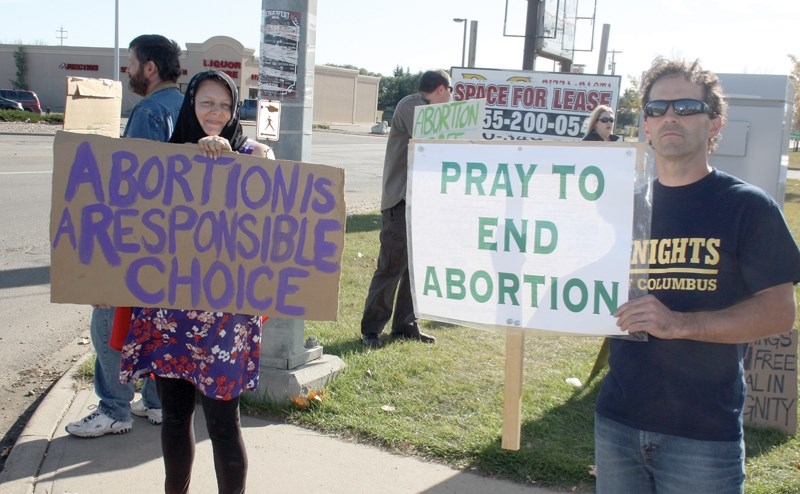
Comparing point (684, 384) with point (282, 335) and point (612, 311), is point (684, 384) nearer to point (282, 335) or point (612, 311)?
point (612, 311)

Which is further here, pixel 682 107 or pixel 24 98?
pixel 24 98

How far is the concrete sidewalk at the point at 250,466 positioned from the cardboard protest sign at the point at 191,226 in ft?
3.68

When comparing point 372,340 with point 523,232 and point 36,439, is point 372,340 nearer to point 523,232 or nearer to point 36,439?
point 36,439

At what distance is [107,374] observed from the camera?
4.22 m

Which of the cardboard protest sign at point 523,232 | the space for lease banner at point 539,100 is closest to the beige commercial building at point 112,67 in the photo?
the space for lease banner at point 539,100

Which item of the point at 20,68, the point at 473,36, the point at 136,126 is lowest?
the point at 136,126

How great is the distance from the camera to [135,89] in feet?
13.6

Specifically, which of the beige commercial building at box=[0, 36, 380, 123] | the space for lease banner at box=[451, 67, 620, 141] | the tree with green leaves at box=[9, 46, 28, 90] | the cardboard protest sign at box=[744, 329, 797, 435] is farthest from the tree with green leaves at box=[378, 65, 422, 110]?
the cardboard protest sign at box=[744, 329, 797, 435]

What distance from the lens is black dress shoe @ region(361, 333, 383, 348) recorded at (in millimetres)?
5977

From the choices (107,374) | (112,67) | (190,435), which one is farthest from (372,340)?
(112,67)

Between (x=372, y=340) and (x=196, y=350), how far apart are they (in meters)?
3.06

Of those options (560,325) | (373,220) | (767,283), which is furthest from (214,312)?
(373,220)

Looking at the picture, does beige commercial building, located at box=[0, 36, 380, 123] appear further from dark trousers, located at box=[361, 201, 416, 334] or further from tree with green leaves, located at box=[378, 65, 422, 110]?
dark trousers, located at box=[361, 201, 416, 334]

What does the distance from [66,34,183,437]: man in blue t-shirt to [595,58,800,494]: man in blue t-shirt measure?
8.09 feet
